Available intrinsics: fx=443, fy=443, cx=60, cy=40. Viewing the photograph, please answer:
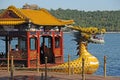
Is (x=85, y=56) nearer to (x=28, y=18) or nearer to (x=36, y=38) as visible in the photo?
(x=36, y=38)

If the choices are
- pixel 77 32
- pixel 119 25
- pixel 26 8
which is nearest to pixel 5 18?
pixel 26 8

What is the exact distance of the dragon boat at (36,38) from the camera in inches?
1125

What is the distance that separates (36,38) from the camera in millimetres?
29172

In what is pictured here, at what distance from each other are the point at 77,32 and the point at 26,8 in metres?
4.16

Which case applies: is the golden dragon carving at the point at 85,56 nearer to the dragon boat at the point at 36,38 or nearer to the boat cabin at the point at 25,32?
the dragon boat at the point at 36,38

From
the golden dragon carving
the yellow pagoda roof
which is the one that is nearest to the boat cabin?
the yellow pagoda roof

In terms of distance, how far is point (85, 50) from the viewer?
30938 mm

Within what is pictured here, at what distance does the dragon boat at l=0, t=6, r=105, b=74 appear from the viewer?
2856cm

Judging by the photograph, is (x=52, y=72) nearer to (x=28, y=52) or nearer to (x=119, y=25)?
(x=28, y=52)

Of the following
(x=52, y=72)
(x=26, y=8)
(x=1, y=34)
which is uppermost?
(x=26, y=8)

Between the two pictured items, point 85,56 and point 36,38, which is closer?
point 36,38

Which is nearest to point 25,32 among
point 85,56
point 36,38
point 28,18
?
point 28,18

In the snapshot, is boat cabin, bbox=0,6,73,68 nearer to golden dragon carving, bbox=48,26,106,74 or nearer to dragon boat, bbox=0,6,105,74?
dragon boat, bbox=0,6,105,74

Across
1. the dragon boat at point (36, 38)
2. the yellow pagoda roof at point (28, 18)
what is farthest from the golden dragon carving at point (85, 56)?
the yellow pagoda roof at point (28, 18)
